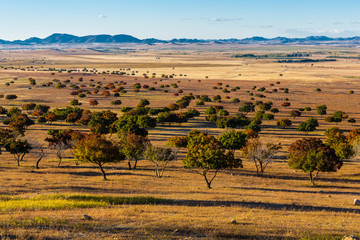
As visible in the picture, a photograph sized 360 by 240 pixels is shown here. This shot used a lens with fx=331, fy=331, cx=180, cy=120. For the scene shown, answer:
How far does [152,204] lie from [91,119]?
4885 cm

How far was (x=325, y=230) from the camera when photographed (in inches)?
775

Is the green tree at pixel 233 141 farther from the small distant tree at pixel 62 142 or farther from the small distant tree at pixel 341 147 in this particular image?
the small distant tree at pixel 62 142

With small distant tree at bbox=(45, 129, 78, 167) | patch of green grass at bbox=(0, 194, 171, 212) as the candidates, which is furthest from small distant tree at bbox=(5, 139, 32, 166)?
patch of green grass at bbox=(0, 194, 171, 212)

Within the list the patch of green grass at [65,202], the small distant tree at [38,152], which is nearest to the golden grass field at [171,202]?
the patch of green grass at [65,202]

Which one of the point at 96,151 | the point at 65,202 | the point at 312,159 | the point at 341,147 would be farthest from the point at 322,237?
the point at 341,147

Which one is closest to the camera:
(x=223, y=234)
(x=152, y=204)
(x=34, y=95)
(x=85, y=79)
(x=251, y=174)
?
(x=223, y=234)

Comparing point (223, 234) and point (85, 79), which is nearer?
point (223, 234)

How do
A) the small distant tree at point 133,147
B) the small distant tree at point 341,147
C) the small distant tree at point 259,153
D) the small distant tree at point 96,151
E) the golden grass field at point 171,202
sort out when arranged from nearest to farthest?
the golden grass field at point 171,202
the small distant tree at point 96,151
the small distant tree at point 259,153
the small distant tree at point 133,147
the small distant tree at point 341,147

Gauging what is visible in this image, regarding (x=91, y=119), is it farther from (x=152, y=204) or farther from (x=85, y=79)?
(x=85, y=79)

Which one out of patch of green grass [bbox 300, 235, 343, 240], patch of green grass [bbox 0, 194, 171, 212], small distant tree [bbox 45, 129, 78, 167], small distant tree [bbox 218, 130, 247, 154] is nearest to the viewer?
patch of green grass [bbox 300, 235, 343, 240]

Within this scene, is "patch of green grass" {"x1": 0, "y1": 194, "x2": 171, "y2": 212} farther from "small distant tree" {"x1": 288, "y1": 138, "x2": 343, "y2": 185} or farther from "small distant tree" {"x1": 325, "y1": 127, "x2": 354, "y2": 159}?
"small distant tree" {"x1": 325, "y1": 127, "x2": 354, "y2": 159}

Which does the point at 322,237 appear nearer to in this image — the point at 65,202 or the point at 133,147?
the point at 65,202

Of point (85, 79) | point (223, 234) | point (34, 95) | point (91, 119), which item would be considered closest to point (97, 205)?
point (223, 234)

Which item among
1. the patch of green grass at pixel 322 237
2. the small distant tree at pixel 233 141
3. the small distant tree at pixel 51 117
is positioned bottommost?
the small distant tree at pixel 51 117
